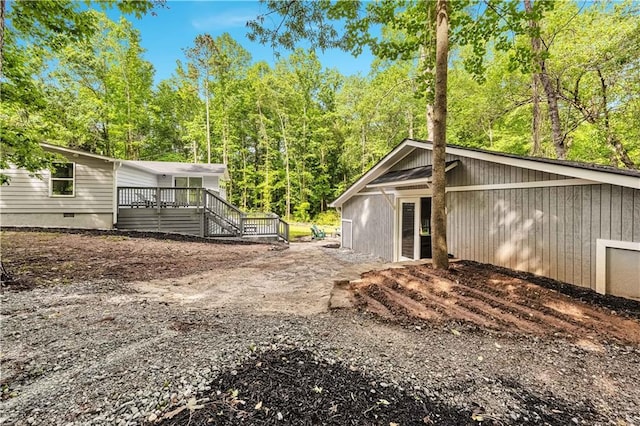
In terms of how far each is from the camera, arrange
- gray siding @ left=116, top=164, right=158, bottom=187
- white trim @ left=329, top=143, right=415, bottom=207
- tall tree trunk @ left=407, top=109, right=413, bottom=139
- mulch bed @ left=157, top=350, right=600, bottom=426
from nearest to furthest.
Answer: mulch bed @ left=157, top=350, right=600, bottom=426, white trim @ left=329, top=143, right=415, bottom=207, gray siding @ left=116, top=164, right=158, bottom=187, tall tree trunk @ left=407, top=109, right=413, bottom=139

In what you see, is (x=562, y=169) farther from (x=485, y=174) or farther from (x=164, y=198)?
(x=164, y=198)

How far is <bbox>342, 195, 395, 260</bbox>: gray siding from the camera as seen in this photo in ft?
31.1

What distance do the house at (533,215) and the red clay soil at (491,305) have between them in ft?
2.29

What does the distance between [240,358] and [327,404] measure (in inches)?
36.4

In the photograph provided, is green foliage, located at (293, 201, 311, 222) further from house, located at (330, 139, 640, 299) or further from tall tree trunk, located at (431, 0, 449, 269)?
tall tree trunk, located at (431, 0, 449, 269)

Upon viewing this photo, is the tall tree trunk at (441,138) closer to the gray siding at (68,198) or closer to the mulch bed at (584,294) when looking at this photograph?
the mulch bed at (584,294)

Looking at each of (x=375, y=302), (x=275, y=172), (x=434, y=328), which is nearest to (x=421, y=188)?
(x=375, y=302)

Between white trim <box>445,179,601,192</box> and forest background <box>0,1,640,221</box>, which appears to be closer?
white trim <box>445,179,601,192</box>

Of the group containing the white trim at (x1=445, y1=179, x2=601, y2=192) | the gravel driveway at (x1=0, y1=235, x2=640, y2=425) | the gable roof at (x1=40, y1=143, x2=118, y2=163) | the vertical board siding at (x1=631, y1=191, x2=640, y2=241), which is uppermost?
the gable roof at (x1=40, y1=143, x2=118, y2=163)

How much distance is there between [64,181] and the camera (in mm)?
11797

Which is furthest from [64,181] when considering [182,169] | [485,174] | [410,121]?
[410,121]

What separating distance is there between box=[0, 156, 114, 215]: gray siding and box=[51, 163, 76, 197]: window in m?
0.15

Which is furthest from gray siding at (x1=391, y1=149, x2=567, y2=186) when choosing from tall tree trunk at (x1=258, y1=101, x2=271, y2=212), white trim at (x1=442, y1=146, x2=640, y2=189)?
tall tree trunk at (x1=258, y1=101, x2=271, y2=212)

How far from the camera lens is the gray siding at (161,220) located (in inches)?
488
